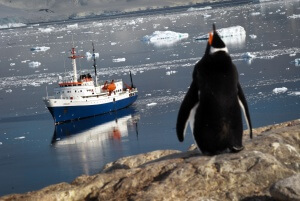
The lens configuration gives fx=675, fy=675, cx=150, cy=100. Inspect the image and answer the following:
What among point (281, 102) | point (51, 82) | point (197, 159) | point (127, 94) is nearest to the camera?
point (197, 159)

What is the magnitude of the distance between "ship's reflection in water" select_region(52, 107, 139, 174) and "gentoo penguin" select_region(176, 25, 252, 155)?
13.5m

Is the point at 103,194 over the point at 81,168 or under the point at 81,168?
over

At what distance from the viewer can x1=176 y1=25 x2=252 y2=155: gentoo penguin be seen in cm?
551

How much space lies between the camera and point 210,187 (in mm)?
4980

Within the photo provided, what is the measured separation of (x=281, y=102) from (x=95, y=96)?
10.2 m

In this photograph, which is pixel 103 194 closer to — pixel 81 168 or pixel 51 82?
pixel 81 168

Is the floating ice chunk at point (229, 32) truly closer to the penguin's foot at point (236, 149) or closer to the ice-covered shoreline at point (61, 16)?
the penguin's foot at point (236, 149)

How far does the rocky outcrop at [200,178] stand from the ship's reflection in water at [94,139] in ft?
44.5

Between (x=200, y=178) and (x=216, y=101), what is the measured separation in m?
0.81

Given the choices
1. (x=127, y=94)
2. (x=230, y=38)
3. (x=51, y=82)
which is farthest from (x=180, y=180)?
(x=230, y=38)

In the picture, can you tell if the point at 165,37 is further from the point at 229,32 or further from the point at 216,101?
the point at 216,101

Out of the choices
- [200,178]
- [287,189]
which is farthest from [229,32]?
[287,189]

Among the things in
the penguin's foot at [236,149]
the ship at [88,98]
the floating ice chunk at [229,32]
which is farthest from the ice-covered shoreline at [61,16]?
the penguin's foot at [236,149]

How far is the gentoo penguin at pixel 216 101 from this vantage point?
551cm
